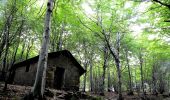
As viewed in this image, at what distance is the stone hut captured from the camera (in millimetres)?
16570

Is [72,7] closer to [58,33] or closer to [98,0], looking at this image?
[98,0]

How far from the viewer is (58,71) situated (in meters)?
18.1

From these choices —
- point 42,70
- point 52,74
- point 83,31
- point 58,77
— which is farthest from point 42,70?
point 83,31

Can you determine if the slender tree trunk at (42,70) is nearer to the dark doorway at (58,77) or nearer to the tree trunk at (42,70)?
the tree trunk at (42,70)

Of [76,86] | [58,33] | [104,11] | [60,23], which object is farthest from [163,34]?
[58,33]

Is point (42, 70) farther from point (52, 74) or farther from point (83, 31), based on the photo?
point (83, 31)

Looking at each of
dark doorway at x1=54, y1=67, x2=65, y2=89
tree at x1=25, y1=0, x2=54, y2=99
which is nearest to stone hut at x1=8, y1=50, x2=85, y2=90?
dark doorway at x1=54, y1=67, x2=65, y2=89

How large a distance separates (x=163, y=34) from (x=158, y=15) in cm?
302

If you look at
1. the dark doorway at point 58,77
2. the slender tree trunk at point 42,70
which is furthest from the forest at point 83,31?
the dark doorway at point 58,77

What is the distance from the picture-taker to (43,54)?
25.8ft

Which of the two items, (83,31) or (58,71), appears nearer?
(58,71)

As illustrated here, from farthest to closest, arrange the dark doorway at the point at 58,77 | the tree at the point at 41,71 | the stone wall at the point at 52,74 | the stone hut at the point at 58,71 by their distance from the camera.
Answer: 1. the dark doorway at the point at 58,77
2. the stone hut at the point at 58,71
3. the stone wall at the point at 52,74
4. the tree at the point at 41,71

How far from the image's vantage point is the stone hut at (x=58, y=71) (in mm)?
16570

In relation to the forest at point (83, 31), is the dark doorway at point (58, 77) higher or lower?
lower
